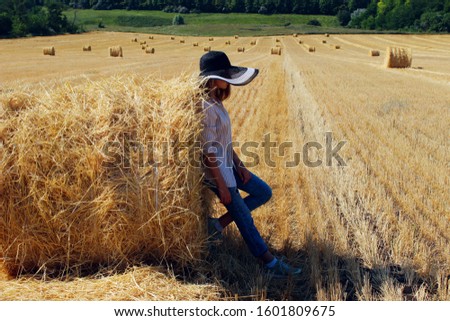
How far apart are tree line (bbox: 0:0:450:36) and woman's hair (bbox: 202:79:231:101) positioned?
4798cm

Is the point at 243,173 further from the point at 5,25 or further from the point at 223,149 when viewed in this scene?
the point at 5,25

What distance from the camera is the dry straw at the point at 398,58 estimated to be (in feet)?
78.2

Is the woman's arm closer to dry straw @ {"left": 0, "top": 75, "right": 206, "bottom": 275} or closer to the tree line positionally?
dry straw @ {"left": 0, "top": 75, "right": 206, "bottom": 275}

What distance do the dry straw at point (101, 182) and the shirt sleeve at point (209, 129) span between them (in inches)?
3.4

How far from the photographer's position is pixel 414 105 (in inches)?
464

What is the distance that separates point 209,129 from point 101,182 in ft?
2.99

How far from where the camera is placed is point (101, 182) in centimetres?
392

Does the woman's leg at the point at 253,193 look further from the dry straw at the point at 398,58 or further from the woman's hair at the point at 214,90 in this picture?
the dry straw at the point at 398,58

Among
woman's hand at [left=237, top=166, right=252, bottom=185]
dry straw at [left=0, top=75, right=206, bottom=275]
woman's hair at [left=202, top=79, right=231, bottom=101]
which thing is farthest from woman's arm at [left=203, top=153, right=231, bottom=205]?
woman's hair at [left=202, top=79, right=231, bottom=101]

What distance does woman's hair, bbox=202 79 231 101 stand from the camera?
13.6 ft

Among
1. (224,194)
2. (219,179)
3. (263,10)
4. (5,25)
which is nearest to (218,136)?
(219,179)

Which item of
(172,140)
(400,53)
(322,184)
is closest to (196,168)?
(172,140)

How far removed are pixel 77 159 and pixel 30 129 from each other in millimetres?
431

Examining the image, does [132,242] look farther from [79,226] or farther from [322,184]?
[322,184]
